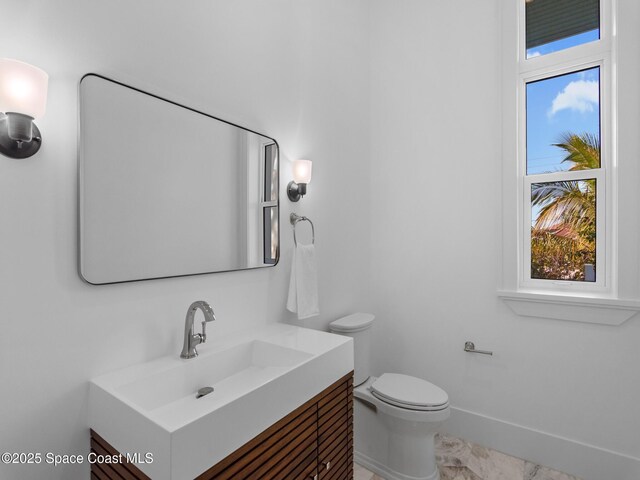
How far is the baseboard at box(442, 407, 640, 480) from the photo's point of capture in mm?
1787

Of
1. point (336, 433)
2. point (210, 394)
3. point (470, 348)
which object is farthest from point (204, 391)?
point (470, 348)

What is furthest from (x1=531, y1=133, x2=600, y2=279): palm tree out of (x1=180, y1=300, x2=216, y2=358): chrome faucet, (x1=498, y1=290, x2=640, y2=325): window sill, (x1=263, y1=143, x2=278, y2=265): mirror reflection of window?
(x1=180, y1=300, x2=216, y2=358): chrome faucet

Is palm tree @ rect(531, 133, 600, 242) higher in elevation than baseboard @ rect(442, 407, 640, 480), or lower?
higher

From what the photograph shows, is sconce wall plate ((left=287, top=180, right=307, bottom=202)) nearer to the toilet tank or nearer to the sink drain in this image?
the toilet tank

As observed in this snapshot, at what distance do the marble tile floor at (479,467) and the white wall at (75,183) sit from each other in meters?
1.09

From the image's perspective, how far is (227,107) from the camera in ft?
4.98

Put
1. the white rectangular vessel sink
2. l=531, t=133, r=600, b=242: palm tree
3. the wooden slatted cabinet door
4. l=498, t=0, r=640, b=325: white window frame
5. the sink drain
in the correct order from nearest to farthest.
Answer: the white rectangular vessel sink < the sink drain < the wooden slatted cabinet door < l=498, t=0, r=640, b=325: white window frame < l=531, t=133, r=600, b=242: palm tree

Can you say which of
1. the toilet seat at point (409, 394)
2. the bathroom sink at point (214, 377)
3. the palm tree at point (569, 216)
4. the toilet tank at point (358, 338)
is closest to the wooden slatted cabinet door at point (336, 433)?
the bathroom sink at point (214, 377)

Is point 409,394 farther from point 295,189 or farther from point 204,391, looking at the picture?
point 295,189

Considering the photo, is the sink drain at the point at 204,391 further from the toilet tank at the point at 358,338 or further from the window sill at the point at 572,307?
the window sill at the point at 572,307

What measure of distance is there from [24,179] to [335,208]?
155 centimetres

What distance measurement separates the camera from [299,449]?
47.2 inches

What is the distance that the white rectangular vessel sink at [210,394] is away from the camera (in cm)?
82

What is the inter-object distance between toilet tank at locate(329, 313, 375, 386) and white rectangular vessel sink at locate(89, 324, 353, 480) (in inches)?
18.7
